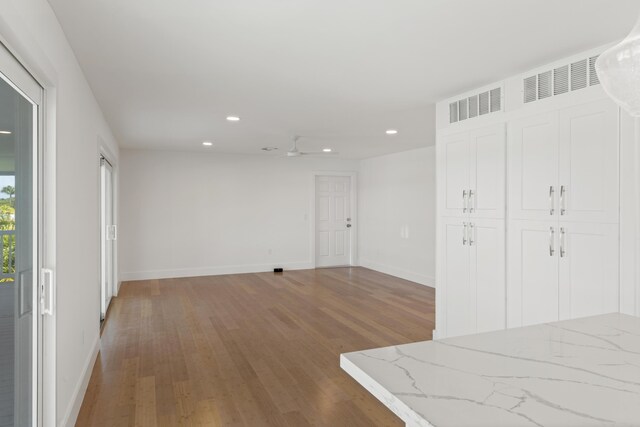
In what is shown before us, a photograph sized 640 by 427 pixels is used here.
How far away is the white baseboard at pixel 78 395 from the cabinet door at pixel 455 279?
3142 mm

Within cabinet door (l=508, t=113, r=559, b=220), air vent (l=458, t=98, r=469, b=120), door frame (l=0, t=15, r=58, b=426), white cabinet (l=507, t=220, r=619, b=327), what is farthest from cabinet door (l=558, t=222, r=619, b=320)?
door frame (l=0, t=15, r=58, b=426)

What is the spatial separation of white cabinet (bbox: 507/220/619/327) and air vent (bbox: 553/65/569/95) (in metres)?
0.97

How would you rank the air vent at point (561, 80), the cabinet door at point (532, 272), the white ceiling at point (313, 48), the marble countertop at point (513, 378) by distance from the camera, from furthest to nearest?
the cabinet door at point (532, 272)
the air vent at point (561, 80)
the white ceiling at point (313, 48)
the marble countertop at point (513, 378)

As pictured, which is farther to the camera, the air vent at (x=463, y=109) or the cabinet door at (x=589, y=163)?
the air vent at (x=463, y=109)

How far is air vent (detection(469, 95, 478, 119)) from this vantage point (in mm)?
3623

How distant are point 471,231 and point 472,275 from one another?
41cm

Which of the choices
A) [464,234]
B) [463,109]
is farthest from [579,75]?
[464,234]

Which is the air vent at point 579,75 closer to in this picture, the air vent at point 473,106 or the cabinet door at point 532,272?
the air vent at point 473,106

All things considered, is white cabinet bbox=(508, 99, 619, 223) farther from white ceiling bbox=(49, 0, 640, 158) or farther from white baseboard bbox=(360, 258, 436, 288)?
white baseboard bbox=(360, 258, 436, 288)

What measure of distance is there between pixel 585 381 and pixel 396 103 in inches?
133

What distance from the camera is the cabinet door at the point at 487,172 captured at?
340 cm

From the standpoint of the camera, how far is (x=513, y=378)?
1.07 m

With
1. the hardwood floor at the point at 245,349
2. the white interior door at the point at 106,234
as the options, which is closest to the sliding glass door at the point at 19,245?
the hardwood floor at the point at 245,349

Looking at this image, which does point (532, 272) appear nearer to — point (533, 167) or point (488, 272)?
point (488, 272)
